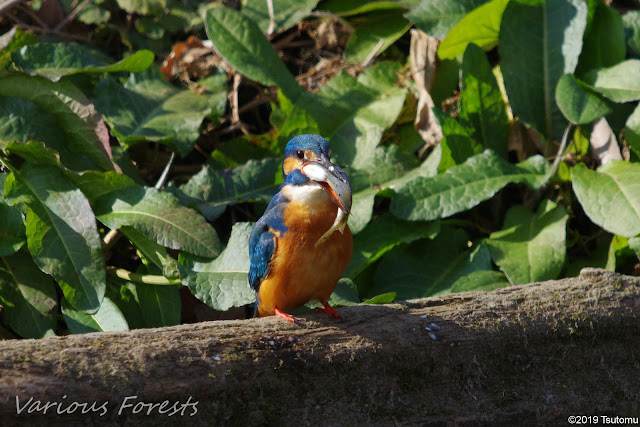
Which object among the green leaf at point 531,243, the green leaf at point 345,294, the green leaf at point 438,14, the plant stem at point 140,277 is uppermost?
the green leaf at point 438,14

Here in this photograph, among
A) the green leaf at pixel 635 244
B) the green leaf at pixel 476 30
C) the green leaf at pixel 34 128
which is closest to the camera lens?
the green leaf at pixel 635 244

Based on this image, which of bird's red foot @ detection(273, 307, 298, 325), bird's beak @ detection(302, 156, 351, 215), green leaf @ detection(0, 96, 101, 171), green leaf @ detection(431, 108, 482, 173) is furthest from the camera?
green leaf @ detection(431, 108, 482, 173)

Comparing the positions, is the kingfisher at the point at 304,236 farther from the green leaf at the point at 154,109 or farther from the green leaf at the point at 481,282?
the green leaf at the point at 154,109

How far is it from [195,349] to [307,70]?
3.58 metres

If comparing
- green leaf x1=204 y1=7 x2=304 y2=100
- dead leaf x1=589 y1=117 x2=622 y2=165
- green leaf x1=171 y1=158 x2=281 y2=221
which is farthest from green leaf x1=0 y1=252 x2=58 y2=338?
dead leaf x1=589 y1=117 x2=622 y2=165

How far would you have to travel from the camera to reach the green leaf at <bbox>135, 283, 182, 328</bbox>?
12.7ft

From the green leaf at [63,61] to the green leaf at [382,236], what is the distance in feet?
5.95

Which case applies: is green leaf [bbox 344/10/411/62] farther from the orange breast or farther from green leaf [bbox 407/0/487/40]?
the orange breast

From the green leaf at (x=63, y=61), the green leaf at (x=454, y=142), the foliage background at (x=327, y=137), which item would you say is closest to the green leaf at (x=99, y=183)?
the foliage background at (x=327, y=137)

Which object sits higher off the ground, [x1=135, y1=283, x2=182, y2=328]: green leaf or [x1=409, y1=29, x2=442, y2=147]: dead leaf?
[x1=409, y1=29, x2=442, y2=147]: dead leaf

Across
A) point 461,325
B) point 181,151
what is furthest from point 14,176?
point 461,325

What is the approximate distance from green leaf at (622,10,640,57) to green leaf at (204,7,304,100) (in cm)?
233

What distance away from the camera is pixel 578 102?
175 inches

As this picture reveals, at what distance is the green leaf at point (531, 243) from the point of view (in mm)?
4043
